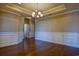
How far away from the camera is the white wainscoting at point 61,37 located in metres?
2.11

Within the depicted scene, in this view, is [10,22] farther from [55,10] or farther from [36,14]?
[55,10]

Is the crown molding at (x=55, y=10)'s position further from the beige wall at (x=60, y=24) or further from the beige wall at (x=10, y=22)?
the beige wall at (x=10, y=22)

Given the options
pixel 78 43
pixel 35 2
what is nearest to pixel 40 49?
pixel 78 43

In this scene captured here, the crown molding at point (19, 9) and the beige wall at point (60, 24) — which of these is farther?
the beige wall at point (60, 24)

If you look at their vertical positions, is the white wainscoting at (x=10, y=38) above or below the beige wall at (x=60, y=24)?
below

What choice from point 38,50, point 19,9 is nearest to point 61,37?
point 38,50

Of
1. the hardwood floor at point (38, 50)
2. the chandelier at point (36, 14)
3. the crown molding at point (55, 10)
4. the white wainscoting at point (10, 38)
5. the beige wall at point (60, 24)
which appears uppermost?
the crown molding at point (55, 10)

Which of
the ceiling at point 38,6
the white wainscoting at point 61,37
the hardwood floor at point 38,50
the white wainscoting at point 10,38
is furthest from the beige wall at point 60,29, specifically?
the white wainscoting at point 10,38

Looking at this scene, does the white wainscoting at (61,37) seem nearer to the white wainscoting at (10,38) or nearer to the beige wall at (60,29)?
the beige wall at (60,29)

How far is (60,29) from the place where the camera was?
2324 millimetres

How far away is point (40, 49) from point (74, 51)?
33.8 inches

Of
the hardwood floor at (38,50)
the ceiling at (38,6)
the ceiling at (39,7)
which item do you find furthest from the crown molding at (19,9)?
the hardwood floor at (38,50)

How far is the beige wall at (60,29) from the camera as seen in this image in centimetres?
212

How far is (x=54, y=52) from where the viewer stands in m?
2.08
